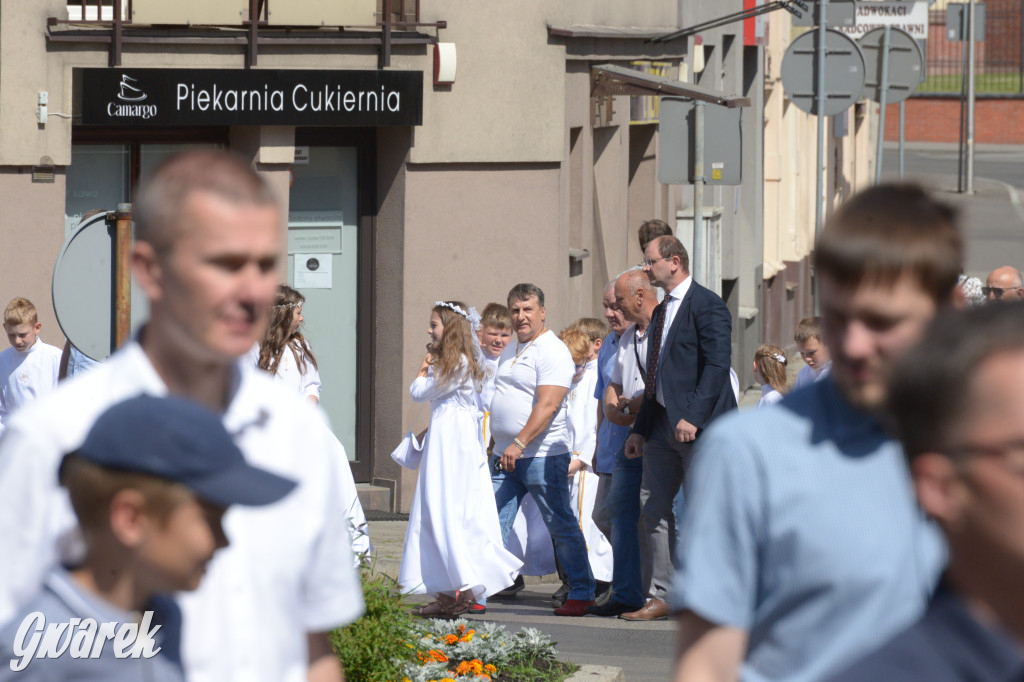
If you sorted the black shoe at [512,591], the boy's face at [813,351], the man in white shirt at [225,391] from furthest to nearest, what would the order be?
the black shoe at [512,591] → the boy's face at [813,351] → the man in white shirt at [225,391]

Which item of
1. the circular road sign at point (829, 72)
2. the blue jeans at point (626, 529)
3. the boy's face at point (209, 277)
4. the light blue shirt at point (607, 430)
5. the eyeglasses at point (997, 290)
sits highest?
the circular road sign at point (829, 72)

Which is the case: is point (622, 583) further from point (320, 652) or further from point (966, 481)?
point (966, 481)

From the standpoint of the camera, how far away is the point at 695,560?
249 centimetres

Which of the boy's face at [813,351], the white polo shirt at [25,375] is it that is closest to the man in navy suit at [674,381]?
the boy's face at [813,351]

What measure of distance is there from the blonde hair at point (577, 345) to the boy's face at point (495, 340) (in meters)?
0.64

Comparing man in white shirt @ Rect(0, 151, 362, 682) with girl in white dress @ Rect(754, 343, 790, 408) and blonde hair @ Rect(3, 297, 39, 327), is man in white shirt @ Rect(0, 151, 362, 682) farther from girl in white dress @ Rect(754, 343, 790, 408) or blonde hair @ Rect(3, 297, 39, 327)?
blonde hair @ Rect(3, 297, 39, 327)

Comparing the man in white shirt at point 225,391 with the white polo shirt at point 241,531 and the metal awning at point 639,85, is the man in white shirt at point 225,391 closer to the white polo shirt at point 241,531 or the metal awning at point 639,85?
the white polo shirt at point 241,531

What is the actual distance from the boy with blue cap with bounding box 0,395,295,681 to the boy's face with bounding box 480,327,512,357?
709cm

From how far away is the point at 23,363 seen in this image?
32.4 feet

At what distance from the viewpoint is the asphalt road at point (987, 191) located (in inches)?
1129

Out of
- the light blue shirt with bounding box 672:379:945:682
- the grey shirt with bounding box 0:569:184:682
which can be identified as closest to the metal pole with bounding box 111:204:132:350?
the grey shirt with bounding box 0:569:184:682

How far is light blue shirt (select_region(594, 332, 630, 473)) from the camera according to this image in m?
8.92

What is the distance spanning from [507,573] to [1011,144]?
150 ft

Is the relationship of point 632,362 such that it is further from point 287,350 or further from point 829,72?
point 829,72
